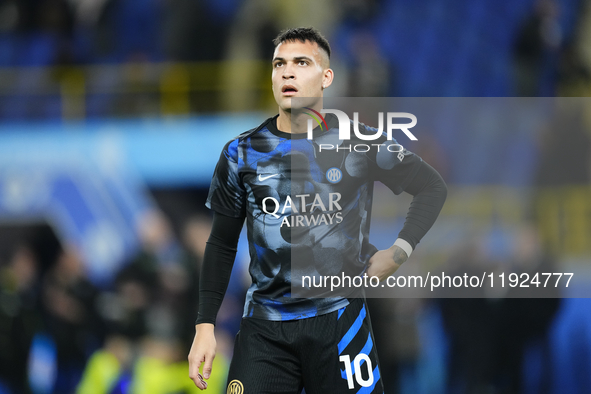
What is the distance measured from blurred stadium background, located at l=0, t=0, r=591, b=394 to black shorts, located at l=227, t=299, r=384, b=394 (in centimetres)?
207

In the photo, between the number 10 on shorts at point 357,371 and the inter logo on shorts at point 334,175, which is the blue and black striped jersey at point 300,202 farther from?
the number 10 on shorts at point 357,371

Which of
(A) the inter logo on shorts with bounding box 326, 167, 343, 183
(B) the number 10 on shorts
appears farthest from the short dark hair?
(B) the number 10 on shorts

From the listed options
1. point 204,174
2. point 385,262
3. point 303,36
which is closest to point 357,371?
point 385,262

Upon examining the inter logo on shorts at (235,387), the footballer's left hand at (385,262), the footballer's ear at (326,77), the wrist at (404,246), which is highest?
the footballer's ear at (326,77)

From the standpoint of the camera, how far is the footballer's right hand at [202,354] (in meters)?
2.58

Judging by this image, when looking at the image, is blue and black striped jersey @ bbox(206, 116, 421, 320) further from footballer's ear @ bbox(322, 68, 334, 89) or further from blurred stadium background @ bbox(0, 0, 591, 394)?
blurred stadium background @ bbox(0, 0, 591, 394)

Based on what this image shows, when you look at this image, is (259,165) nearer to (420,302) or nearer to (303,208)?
(303,208)

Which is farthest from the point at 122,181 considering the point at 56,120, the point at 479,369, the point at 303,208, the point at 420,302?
the point at 303,208

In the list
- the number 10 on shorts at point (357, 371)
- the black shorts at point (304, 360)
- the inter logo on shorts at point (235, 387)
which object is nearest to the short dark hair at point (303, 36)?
the black shorts at point (304, 360)

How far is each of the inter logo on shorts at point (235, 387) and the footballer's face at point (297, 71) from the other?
1112 mm

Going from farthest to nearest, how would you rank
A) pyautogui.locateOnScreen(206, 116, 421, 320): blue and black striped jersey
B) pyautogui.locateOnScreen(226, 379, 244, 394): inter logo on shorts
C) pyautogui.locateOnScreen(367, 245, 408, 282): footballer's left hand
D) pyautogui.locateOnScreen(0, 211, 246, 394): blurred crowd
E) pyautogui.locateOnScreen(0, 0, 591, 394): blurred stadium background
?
pyautogui.locateOnScreen(0, 211, 246, 394): blurred crowd → pyautogui.locateOnScreen(0, 0, 591, 394): blurred stadium background → pyautogui.locateOnScreen(367, 245, 408, 282): footballer's left hand → pyautogui.locateOnScreen(206, 116, 421, 320): blue and black striped jersey → pyautogui.locateOnScreen(226, 379, 244, 394): inter logo on shorts

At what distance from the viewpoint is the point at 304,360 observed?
2543 millimetres

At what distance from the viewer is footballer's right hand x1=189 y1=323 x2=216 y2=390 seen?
102 inches

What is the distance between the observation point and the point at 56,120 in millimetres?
6707
